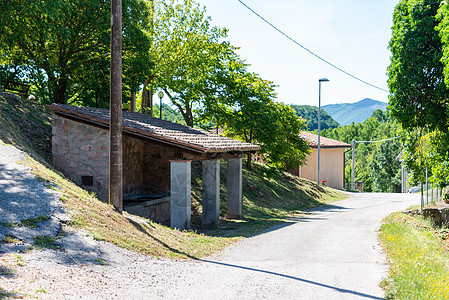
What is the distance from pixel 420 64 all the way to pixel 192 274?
14080 millimetres

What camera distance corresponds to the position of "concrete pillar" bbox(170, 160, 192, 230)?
13461 mm

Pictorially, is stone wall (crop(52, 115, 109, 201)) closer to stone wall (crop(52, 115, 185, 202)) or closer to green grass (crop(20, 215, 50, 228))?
stone wall (crop(52, 115, 185, 202))

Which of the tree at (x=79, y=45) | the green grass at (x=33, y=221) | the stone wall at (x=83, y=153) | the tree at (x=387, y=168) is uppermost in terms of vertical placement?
the tree at (x=79, y=45)

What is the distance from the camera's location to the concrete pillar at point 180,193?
1346cm

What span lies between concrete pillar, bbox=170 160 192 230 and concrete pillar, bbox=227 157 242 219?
179 inches

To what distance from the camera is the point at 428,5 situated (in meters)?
16.9

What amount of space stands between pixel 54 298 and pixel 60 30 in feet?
49.4

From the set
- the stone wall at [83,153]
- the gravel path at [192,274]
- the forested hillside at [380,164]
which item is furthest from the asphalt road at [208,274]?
the forested hillside at [380,164]

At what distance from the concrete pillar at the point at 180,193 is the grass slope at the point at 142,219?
557 mm

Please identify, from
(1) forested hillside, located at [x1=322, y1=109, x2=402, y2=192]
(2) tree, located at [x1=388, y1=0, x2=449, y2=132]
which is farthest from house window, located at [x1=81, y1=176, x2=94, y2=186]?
(1) forested hillside, located at [x1=322, y1=109, x2=402, y2=192]

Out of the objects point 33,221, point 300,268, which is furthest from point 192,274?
point 33,221

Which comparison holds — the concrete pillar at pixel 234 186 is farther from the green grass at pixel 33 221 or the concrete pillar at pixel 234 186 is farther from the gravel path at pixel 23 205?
the green grass at pixel 33 221

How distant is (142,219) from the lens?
38.6 ft

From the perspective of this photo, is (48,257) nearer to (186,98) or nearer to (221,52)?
(186,98)
